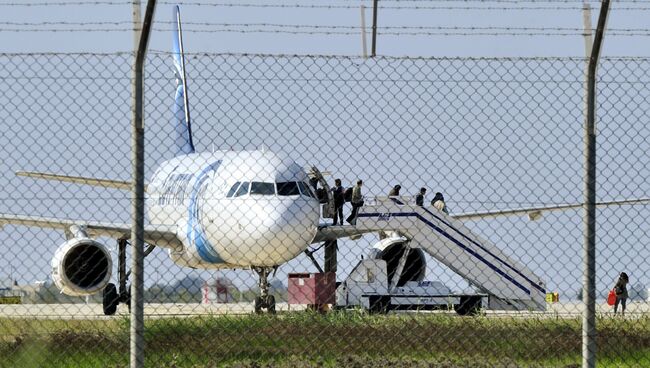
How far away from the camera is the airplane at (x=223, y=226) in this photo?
22.3 meters

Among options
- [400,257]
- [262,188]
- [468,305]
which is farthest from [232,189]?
[400,257]

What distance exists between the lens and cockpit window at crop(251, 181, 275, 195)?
2372 centimetres

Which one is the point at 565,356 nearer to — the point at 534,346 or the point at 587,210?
the point at 534,346

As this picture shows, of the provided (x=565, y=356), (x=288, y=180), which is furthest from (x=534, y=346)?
(x=288, y=180)

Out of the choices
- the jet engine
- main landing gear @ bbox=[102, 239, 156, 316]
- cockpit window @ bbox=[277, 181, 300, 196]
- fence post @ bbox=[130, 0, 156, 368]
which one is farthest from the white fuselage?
fence post @ bbox=[130, 0, 156, 368]

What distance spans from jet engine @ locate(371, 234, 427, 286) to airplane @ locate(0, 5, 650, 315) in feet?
5.23

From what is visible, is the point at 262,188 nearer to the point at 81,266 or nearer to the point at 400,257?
the point at 81,266

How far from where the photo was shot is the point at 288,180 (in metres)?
23.8

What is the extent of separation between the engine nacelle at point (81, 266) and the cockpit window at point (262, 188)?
3.03 m

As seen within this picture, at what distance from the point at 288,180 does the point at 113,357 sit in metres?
12.5

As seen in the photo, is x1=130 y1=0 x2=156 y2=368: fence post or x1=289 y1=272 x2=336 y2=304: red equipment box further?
x1=289 y1=272 x2=336 y2=304: red equipment box

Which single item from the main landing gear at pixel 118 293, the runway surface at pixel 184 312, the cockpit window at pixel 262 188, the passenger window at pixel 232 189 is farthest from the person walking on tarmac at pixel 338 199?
the main landing gear at pixel 118 293

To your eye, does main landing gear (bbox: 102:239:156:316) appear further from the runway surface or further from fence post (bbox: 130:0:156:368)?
fence post (bbox: 130:0:156:368)

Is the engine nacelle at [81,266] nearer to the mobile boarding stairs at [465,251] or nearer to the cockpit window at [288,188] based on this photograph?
the cockpit window at [288,188]
